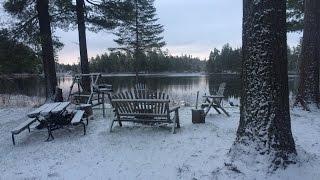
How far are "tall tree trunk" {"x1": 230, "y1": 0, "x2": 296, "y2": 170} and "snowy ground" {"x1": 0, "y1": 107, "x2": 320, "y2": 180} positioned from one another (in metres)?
0.32

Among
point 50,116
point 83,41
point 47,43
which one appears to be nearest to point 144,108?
point 50,116

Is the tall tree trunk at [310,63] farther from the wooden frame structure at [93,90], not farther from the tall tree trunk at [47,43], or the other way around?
the tall tree trunk at [47,43]

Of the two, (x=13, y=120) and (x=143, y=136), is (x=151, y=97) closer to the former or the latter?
(x=143, y=136)

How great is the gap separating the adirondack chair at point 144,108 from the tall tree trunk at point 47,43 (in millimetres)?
6138

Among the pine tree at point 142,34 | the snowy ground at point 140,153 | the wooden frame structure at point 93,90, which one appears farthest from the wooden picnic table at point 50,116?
the pine tree at point 142,34

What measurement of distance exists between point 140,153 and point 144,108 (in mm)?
1972

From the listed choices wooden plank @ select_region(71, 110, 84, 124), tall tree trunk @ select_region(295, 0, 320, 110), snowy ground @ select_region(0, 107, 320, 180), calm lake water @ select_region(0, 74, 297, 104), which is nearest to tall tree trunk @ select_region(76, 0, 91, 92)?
calm lake water @ select_region(0, 74, 297, 104)

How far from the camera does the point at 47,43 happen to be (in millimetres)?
13219

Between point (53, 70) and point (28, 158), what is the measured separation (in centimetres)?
772

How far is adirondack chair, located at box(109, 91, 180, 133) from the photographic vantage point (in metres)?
8.02

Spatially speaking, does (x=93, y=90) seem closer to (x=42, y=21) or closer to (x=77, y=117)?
(x=77, y=117)

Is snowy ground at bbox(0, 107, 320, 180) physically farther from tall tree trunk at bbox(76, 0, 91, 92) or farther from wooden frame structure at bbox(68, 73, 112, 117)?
tall tree trunk at bbox(76, 0, 91, 92)

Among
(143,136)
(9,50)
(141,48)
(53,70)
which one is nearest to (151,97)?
(143,136)

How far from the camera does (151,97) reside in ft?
27.1
